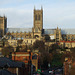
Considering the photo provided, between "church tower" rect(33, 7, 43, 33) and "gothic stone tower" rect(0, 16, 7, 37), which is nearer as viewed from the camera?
"church tower" rect(33, 7, 43, 33)

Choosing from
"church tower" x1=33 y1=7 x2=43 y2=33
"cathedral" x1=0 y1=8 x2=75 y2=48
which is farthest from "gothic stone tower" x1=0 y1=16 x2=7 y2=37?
"church tower" x1=33 y1=7 x2=43 y2=33

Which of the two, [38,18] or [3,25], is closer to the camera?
[38,18]

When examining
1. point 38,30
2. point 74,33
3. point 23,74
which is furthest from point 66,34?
point 23,74

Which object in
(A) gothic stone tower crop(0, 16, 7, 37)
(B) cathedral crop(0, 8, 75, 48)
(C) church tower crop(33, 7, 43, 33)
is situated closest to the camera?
(B) cathedral crop(0, 8, 75, 48)

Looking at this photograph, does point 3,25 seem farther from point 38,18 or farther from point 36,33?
point 36,33

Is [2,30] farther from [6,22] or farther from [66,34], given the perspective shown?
[66,34]

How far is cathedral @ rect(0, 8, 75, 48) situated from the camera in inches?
5349

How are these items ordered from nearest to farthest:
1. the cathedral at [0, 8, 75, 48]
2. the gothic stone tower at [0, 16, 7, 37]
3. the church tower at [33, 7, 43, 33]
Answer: the cathedral at [0, 8, 75, 48] < the church tower at [33, 7, 43, 33] < the gothic stone tower at [0, 16, 7, 37]

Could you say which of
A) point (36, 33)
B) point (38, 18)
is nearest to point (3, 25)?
point (38, 18)

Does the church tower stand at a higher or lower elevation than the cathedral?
higher

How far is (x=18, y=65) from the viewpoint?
3034 centimetres

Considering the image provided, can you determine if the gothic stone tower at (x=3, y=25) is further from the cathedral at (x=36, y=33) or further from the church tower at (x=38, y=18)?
the church tower at (x=38, y=18)

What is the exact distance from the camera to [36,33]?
465 feet

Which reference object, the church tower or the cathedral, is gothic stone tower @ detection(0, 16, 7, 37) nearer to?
the cathedral
